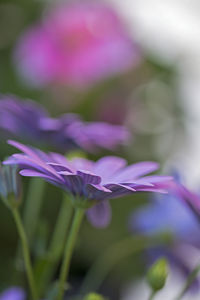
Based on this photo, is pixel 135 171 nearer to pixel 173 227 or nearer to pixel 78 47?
pixel 173 227

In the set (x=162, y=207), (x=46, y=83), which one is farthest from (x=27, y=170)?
(x=46, y=83)

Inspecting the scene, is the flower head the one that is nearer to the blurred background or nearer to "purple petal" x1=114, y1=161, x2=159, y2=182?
"purple petal" x1=114, y1=161, x2=159, y2=182

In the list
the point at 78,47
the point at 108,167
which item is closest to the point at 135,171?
the point at 108,167

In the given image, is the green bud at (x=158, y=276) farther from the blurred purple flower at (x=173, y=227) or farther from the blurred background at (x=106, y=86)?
the blurred background at (x=106, y=86)

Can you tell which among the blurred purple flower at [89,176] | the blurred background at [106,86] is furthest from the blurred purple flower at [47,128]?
the blurred background at [106,86]

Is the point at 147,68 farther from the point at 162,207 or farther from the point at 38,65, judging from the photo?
the point at 162,207
